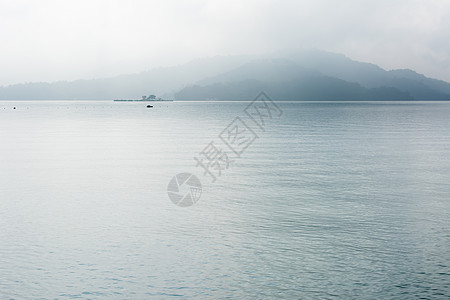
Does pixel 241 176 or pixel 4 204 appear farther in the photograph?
pixel 241 176

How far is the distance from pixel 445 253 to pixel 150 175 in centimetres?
2107

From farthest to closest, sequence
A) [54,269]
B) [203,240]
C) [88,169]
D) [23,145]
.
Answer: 1. [23,145]
2. [88,169]
3. [203,240]
4. [54,269]

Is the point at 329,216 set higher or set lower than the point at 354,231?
higher

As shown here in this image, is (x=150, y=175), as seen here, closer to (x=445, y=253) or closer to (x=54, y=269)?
(x=54, y=269)

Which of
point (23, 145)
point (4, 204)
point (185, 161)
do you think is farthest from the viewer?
point (23, 145)

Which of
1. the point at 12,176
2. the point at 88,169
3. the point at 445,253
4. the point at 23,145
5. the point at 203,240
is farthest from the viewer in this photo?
the point at 23,145

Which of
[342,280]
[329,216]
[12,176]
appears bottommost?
[342,280]

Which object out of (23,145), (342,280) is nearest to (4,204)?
(342,280)

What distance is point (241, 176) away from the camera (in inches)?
1366

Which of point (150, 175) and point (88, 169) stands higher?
point (88, 169)

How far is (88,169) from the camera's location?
37.8 metres

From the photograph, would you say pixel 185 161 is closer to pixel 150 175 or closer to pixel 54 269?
pixel 150 175

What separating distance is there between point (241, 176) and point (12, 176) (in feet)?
49.0

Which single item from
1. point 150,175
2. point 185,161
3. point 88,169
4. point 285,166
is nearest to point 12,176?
point 88,169
